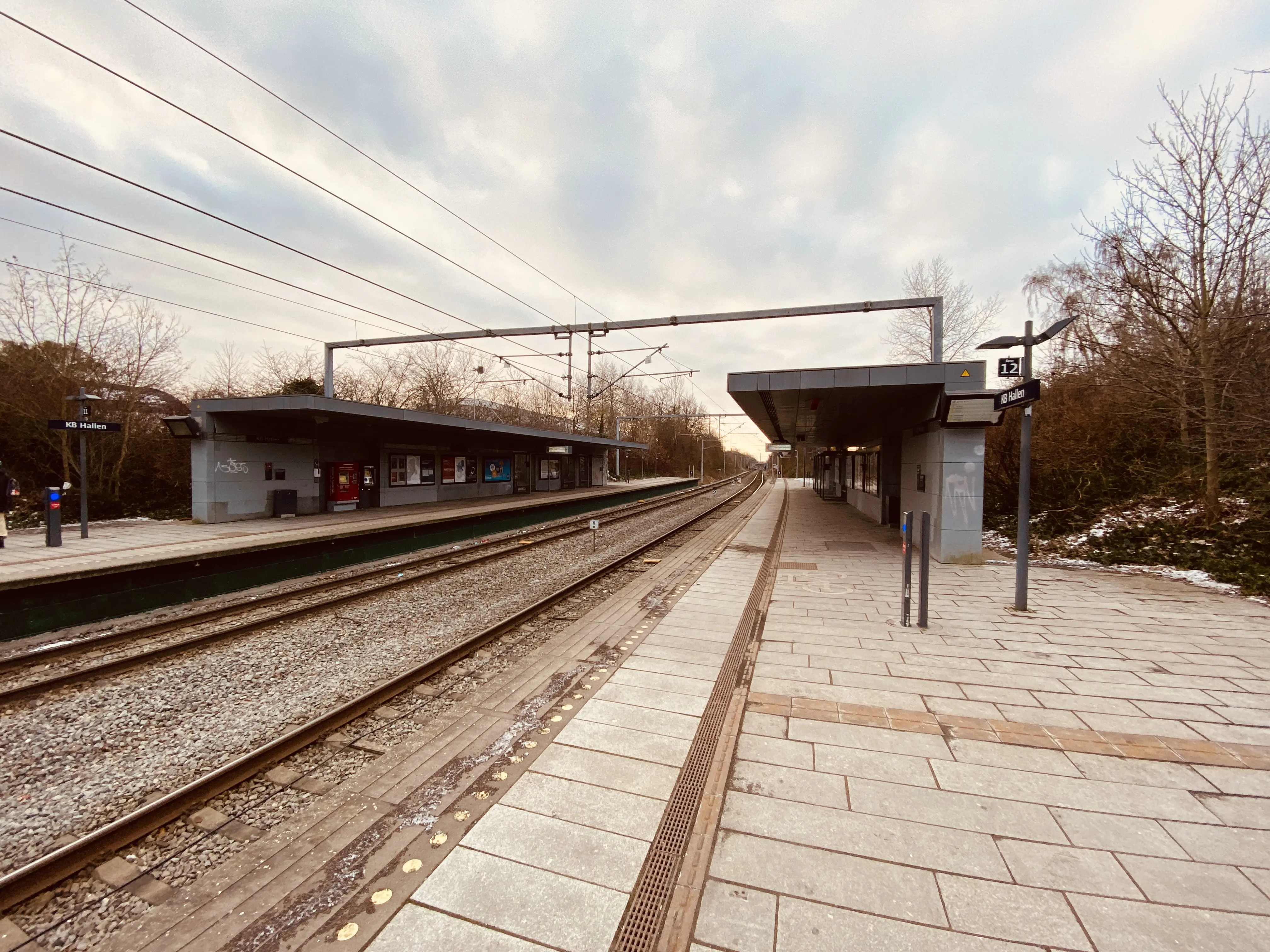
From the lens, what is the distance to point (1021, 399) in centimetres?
629

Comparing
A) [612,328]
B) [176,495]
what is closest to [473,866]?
[612,328]

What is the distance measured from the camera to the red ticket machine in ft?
53.5

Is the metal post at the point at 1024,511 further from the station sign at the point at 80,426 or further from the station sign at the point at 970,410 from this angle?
the station sign at the point at 80,426

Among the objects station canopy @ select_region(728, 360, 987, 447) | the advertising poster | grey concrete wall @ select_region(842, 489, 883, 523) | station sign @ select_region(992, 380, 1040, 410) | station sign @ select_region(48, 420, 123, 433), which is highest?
station canopy @ select_region(728, 360, 987, 447)

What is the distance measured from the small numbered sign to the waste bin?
57.1 ft

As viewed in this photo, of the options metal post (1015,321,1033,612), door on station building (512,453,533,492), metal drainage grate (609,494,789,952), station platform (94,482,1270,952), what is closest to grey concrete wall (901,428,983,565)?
metal post (1015,321,1033,612)

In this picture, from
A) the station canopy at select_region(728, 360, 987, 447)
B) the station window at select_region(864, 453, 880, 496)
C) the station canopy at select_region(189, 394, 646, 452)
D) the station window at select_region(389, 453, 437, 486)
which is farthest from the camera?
the station window at select_region(389, 453, 437, 486)

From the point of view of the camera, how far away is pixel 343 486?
16.7 metres

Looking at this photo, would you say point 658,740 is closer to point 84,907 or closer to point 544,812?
point 544,812

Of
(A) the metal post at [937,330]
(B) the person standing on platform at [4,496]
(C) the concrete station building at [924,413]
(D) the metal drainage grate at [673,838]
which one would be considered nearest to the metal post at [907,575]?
(C) the concrete station building at [924,413]

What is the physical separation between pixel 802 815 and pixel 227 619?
7.66m

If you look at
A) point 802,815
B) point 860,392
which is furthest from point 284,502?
point 802,815

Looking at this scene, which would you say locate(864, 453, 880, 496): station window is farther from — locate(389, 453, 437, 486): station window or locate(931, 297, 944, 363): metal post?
locate(389, 453, 437, 486): station window

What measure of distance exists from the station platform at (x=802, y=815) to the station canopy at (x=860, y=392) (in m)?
5.04
